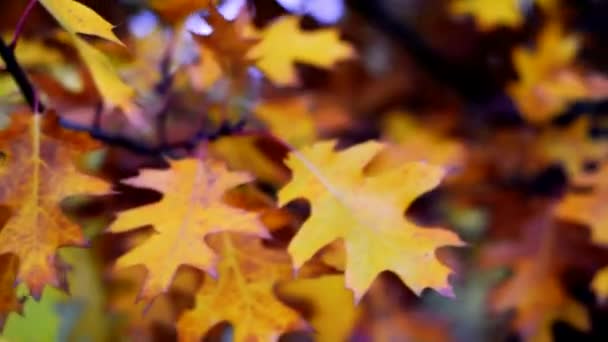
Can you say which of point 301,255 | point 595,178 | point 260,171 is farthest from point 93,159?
point 595,178

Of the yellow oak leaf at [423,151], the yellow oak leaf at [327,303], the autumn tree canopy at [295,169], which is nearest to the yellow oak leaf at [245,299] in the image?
the autumn tree canopy at [295,169]

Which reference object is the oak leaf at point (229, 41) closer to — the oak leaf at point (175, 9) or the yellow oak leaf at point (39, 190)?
the oak leaf at point (175, 9)

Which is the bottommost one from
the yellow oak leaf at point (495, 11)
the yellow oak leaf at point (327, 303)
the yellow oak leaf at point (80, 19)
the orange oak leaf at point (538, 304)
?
the yellow oak leaf at point (327, 303)

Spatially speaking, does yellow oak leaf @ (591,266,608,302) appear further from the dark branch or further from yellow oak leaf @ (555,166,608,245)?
the dark branch

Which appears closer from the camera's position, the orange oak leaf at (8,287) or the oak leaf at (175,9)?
the orange oak leaf at (8,287)

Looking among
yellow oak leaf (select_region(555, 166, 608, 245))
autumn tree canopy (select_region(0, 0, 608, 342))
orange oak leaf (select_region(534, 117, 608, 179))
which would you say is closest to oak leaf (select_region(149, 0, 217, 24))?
autumn tree canopy (select_region(0, 0, 608, 342))

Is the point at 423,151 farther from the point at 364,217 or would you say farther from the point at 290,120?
the point at 364,217
